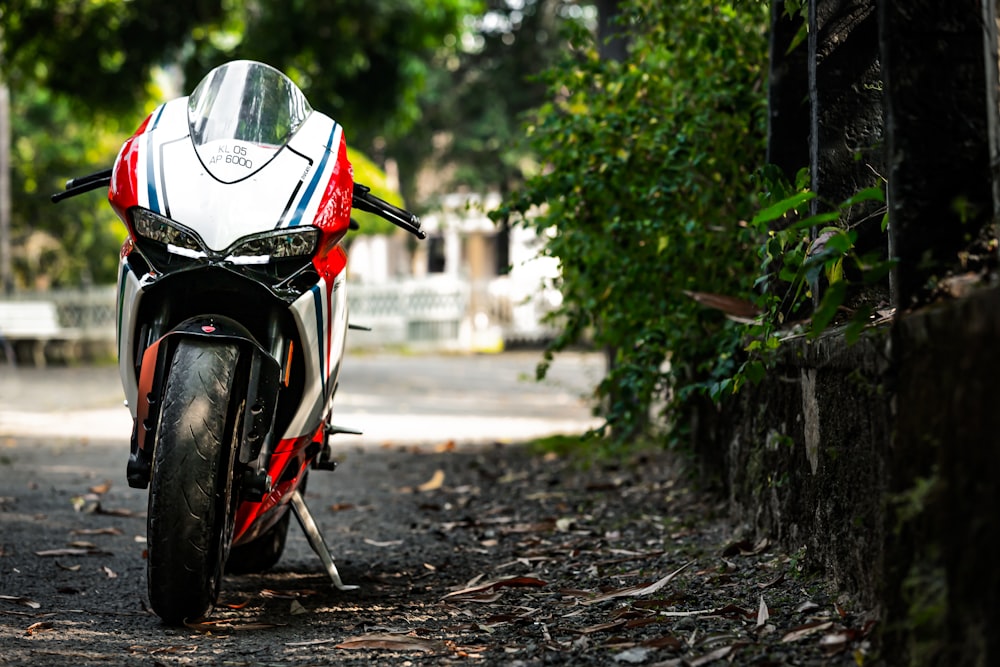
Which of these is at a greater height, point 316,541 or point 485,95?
point 485,95

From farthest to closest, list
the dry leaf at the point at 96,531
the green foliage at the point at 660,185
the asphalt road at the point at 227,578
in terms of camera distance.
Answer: the dry leaf at the point at 96,531 < the green foliage at the point at 660,185 < the asphalt road at the point at 227,578

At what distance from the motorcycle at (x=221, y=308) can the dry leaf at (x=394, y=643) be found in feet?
1.54

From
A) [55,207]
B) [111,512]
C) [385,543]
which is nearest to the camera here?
[385,543]

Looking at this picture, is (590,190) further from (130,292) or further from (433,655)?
(433,655)

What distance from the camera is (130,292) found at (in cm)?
378

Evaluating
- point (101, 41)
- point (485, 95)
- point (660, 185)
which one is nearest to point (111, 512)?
point (660, 185)

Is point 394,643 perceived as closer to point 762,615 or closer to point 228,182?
point 762,615

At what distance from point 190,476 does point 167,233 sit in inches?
30.1

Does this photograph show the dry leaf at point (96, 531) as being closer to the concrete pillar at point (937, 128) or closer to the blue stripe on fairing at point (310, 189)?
the blue stripe on fairing at point (310, 189)

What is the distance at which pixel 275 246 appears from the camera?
376 centimetres

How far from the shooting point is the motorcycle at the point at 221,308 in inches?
137

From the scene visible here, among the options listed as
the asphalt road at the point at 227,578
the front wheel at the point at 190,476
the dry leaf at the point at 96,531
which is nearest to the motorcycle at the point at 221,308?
the front wheel at the point at 190,476

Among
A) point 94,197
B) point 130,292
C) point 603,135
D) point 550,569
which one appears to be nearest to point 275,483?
point 130,292

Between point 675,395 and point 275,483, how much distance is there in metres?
2.21
